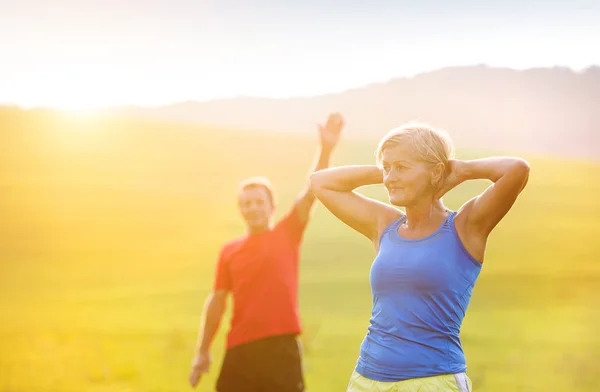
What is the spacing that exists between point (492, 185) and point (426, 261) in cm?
36

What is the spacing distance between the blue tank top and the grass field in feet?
16.8

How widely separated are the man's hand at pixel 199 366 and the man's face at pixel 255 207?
94 cm

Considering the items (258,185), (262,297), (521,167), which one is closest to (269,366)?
(262,297)

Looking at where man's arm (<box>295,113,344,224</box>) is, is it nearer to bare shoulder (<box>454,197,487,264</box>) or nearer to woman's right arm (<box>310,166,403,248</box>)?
woman's right arm (<box>310,166,403,248</box>)

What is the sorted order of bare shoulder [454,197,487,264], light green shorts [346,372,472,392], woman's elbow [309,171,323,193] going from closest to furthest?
light green shorts [346,372,472,392], bare shoulder [454,197,487,264], woman's elbow [309,171,323,193]

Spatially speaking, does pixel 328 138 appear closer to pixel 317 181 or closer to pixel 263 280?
pixel 263 280

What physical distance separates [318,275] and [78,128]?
12271 millimetres

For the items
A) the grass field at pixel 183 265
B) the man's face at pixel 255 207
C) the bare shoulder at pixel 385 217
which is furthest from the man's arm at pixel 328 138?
the grass field at pixel 183 265

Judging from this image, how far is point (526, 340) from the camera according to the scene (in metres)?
10.3

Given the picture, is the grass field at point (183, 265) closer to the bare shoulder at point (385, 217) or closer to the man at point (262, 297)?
the man at point (262, 297)

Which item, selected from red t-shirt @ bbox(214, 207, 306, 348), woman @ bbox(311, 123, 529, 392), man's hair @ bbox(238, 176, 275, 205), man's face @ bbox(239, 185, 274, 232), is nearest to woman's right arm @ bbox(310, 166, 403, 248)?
woman @ bbox(311, 123, 529, 392)

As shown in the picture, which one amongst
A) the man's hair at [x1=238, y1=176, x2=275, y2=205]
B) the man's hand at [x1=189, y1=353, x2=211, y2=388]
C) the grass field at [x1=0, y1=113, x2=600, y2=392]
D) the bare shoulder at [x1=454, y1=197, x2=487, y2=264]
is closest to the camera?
the bare shoulder at [x1=454, y1=197, x2=487, y2=264]

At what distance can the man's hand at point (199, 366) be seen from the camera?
5586 mm

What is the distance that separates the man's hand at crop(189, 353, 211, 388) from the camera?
5.59 m
